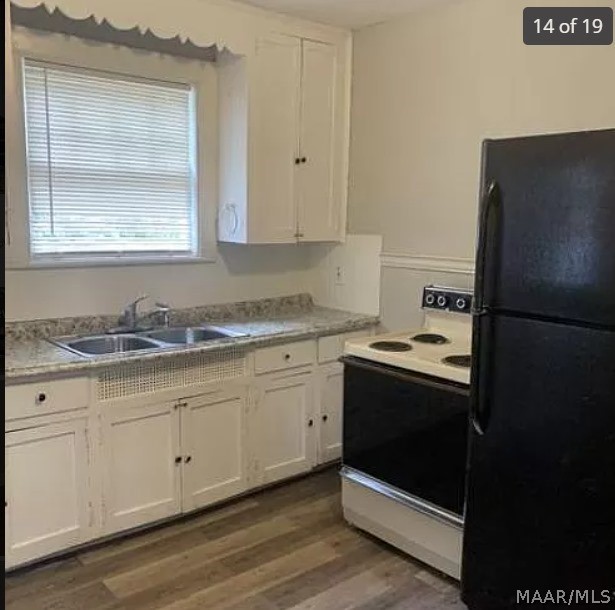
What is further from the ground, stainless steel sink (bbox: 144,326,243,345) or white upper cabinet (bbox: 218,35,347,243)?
white upper cabinet (bbox: 218,35,347,243)

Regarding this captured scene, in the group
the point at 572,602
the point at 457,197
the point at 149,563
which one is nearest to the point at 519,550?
the point at 572,602

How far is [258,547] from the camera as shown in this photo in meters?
2.79

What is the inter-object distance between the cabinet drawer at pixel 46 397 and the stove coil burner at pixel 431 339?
153 centimetres

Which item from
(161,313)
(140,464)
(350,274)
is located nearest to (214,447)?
(140,464)

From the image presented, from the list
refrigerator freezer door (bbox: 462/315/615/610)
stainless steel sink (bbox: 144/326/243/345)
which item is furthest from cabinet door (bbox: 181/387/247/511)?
refrigerator freezer door (bbox: 462/315/615/610)

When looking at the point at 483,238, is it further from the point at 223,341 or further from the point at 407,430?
the point at 223,341

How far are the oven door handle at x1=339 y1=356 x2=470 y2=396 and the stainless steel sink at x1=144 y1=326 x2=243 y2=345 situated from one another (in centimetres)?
67

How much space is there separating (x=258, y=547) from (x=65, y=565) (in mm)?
800

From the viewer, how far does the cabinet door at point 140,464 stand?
2676 millimetres

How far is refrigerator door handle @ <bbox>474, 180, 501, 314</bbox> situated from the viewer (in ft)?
6.79

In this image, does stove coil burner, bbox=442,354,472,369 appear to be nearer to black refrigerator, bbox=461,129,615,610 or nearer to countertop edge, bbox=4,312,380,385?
black refrigerator, bbox=461,129,615,610

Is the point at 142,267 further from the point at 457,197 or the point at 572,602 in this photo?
the point at 572,602

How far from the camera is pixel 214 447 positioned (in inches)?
118

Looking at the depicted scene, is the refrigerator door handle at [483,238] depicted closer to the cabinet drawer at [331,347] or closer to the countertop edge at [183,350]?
the countertop edge at [183,350]
